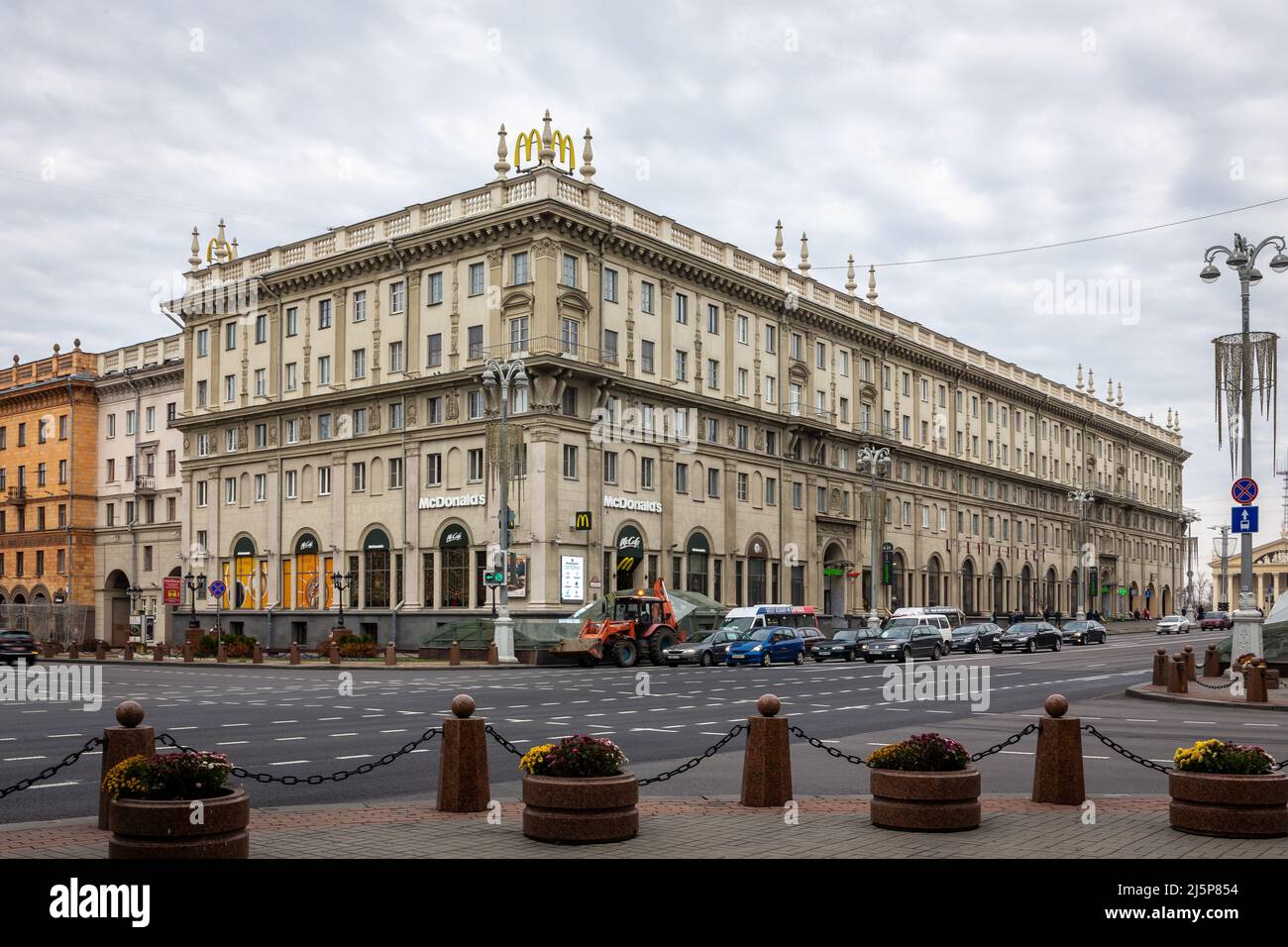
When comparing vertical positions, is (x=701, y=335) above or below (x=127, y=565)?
above

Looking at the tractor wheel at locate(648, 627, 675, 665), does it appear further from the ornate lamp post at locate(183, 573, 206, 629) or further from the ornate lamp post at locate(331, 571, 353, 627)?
the ornate lamp post at locate(183, 573, 206, 629)

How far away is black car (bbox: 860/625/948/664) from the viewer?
1925 inches

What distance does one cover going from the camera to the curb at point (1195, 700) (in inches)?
1008

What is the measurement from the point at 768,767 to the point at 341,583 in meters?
52.1

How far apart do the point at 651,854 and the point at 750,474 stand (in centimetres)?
5925

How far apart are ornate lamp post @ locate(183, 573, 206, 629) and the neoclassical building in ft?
4.86

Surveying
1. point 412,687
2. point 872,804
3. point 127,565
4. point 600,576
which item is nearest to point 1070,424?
point 600,576

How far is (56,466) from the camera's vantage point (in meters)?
89.2

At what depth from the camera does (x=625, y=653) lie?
4541 centimetres

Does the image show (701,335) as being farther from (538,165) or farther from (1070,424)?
(1070,424)

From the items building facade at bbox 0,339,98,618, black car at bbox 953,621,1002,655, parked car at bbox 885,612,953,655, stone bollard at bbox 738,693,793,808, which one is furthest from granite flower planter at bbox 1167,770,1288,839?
building facade at bbox 0,339,98,618

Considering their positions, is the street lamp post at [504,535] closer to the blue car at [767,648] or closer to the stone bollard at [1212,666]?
the blue car at [767,648]

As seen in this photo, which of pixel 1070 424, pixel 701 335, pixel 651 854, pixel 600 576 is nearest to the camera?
pixel 651 854
